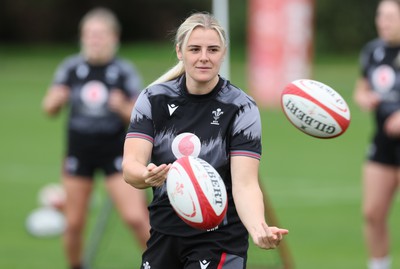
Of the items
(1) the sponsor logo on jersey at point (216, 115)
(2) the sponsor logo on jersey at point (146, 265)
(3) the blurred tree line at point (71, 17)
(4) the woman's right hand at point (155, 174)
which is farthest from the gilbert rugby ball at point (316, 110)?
(3) the blurred tree line at point (71, 17)

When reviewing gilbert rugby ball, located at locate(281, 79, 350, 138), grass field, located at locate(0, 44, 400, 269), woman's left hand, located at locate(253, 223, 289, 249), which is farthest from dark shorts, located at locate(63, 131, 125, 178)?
woman's left hand, located at locate(253, 223, 289, 249)

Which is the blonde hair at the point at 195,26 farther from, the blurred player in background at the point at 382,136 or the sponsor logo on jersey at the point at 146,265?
the blurred player in background at the point at 382,136

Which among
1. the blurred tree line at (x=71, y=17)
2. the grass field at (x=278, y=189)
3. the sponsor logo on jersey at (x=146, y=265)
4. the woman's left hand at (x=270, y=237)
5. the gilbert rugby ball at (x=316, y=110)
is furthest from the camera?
the blurred tree line at (x=71, y=17)

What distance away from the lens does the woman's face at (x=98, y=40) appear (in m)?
9.27

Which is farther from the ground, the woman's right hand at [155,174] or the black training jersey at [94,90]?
the woman's right hand at [155,174]

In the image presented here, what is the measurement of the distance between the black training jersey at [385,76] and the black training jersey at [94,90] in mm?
2213

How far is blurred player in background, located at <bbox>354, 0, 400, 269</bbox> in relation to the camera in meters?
8.80

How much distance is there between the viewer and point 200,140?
18.1ft

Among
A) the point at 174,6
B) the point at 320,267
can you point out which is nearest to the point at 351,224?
the point at 320,267

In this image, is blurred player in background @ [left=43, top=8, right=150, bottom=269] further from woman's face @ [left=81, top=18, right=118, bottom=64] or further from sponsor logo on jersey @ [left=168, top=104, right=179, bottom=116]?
sponsor logo on jersey @ [left=168, top=104, right=179, bottom=116]

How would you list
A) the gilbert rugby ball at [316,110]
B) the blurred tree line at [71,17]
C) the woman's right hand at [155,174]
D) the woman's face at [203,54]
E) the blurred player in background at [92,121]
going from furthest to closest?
the blurred tree line at [71,17], the blurred player in background at [92,121], the gilbert rugby ball at [316,110], the woman's face at [203,54], the woman's right hand at [155,174]

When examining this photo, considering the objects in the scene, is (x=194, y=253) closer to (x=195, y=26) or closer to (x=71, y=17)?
(x=195, y=26)

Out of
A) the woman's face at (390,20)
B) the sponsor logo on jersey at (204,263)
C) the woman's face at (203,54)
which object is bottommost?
the sponsor logo on jersey at (204,263)

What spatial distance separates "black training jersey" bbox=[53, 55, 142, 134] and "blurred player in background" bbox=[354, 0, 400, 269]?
2199 millimetres
